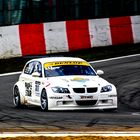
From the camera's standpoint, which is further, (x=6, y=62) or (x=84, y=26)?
(x=84, y=26)

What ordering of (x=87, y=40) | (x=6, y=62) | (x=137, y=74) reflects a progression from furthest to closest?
(x=87, y=40) → (x=6, y=62) → (x=137, y=74)

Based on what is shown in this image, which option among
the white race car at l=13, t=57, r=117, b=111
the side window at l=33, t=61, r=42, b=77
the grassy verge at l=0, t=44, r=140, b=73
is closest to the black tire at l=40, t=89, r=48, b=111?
the white race car at l=13, t=57, r=117, b=111

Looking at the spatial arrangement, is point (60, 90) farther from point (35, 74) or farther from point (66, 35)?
point (66, 35)

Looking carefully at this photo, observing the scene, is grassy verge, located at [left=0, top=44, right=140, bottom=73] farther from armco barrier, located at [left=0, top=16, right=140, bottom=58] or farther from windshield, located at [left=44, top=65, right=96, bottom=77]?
windshield, located at [left=44, top=65, right=96, bottom=77]

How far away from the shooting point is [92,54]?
86.0 ft

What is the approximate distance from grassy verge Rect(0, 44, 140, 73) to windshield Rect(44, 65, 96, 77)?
6699 millimetres

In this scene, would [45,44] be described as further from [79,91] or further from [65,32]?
[79,91]

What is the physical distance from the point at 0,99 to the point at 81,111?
Result: 3413 mm

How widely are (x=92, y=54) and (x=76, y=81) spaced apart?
1047 cm

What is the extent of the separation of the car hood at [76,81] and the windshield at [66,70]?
1.20 feet

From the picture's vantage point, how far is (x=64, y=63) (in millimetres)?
17031

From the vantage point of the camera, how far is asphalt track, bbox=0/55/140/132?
1238 centimetres

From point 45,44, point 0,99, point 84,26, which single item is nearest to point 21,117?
point 0,99

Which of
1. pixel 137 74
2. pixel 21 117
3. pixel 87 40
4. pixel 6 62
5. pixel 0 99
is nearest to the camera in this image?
pixel 21 117
